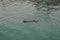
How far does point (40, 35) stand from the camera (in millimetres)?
13484

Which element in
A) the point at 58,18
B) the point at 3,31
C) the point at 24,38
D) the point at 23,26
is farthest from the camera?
the point at 58,18

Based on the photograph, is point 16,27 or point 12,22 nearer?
point 16,27

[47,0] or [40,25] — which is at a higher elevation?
[40,25]

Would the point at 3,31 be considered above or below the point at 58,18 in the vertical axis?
above

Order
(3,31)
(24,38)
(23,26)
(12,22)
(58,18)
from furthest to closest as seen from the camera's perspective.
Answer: (58,18), (12,22), (23,26), (3,31), (24,38)

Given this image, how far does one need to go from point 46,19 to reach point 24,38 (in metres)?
5.15

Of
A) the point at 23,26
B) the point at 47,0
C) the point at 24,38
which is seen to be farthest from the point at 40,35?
the point at 47,0

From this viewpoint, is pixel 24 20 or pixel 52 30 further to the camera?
pixel 24 20

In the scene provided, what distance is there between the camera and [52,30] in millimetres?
14367

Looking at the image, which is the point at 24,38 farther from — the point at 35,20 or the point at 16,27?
the point at 35,20

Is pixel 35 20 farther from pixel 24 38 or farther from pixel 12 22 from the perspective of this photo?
pixel 24 38

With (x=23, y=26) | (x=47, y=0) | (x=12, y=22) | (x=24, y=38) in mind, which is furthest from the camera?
(x=47, y=0)

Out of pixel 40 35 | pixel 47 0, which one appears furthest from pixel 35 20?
pixel 47 0

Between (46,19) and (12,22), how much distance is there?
154 inches
